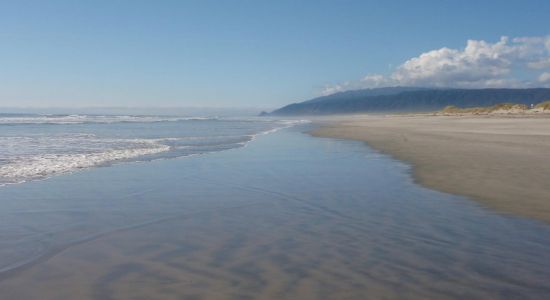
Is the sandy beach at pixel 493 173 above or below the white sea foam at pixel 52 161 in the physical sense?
below

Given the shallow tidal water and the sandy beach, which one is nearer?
the shallow tidal water

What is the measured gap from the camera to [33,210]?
8.37 metres

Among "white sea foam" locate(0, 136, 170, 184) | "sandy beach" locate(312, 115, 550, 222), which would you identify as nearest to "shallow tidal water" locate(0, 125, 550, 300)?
"sandy beach" locate(312, 115, 550, 222)

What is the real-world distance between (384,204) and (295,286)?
4.48m

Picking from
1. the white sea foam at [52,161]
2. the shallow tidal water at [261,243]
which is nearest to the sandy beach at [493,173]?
the shallow tidal water at [261,243]

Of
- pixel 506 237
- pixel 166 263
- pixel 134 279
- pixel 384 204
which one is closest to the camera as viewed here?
pixel 134 279

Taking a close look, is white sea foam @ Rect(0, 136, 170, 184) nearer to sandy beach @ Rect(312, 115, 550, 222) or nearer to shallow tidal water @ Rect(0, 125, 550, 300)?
shallow tidal water @ Rect(0, 125, 550, 300)

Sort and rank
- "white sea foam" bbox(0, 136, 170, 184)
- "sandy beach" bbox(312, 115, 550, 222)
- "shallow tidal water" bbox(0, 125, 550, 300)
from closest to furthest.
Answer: "shallow tidal water" bbox(0, 125, 550, 300) → "sandy beach" bbox(312, 115, 550, 222) → "white sea foam" bbox(0, 136, 170, 184)

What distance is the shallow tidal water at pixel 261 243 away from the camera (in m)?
4.87

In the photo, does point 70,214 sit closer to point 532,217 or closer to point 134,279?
point 134,279

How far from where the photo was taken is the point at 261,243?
21.3ft

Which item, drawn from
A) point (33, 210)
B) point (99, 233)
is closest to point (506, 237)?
point (99, 233)

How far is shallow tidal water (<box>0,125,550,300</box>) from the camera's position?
4871mm

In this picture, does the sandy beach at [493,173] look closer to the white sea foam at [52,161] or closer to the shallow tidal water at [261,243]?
the shallow tidal water at [261,243]
